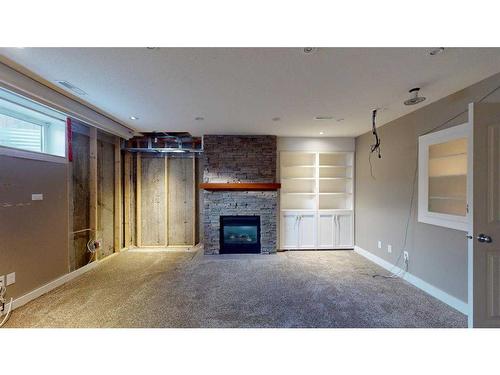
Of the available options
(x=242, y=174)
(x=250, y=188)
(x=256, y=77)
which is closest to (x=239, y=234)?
(x=250, y=188)

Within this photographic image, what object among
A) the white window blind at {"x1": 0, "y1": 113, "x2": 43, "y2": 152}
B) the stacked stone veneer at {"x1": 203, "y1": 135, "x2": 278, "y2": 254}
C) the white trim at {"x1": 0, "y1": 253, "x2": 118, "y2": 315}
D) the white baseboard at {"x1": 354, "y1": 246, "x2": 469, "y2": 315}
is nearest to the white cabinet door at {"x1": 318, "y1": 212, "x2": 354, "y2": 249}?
the white baseboard at {"x1": 354, "y1": 246, "x2": 469, "y2": 315}

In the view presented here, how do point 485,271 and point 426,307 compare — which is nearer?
point 485,271

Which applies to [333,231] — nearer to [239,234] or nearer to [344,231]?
[344,231]

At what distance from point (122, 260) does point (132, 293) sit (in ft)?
5.20

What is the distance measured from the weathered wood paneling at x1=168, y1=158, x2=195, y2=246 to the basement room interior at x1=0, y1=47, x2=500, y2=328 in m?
0.03

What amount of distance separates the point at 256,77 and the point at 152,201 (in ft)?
12.5

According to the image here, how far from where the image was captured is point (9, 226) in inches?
95.7

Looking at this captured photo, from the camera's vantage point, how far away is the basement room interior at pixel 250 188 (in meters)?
1.87

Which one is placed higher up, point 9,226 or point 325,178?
point 325,178

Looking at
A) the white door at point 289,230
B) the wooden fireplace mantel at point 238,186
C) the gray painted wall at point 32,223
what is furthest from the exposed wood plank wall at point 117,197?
the white door at point 289,230

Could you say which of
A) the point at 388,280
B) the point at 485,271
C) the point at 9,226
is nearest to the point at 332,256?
the point at 388,280

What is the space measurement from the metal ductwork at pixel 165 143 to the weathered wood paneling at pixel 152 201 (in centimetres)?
26

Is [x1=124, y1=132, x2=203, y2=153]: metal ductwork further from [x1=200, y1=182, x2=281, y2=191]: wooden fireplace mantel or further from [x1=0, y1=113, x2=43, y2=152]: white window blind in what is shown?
[x1=0, y1=113, x2=43, y2=152]: white window blind
